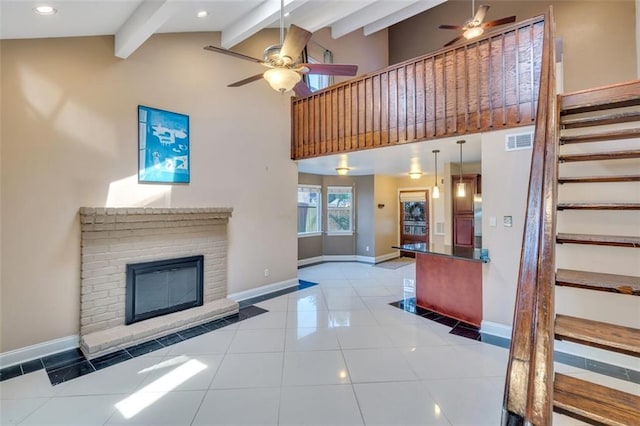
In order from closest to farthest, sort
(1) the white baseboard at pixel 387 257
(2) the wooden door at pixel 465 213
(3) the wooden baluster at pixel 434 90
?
(3) the wooden baluster at pixel 434 90, (2) the wooden door at pixel 465 213, (1) the white baseboard at pixel 387 257

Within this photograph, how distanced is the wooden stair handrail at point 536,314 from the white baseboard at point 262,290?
4.52 m

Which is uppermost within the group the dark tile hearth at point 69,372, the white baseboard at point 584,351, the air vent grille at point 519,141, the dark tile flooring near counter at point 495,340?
the air vent grille at point 519,141

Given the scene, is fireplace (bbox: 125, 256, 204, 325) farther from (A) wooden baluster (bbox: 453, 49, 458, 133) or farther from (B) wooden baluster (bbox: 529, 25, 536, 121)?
(B) wooden baluster (bbox: 529, 25, 536, 121)

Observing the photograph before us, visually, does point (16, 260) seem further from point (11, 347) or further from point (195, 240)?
point (195, 240)

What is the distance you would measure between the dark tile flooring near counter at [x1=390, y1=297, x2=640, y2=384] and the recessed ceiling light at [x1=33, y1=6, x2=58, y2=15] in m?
5.30

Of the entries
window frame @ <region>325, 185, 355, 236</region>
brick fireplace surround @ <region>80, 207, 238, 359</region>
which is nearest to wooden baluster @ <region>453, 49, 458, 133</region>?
brick fireplace surround @ <region>80, 207, 238, 359</region>

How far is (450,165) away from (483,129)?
2.83 m

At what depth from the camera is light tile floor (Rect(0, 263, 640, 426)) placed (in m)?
2.27

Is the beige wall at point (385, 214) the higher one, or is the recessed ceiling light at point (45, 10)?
the recessed ceiling light at point (45, 10)

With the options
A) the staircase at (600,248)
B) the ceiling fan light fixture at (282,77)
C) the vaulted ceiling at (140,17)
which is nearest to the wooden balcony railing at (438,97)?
the staircase at (600,248)

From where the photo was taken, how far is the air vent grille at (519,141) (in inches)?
134

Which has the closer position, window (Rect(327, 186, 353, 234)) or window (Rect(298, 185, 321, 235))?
window (Rect(298, 185, 321, 235))

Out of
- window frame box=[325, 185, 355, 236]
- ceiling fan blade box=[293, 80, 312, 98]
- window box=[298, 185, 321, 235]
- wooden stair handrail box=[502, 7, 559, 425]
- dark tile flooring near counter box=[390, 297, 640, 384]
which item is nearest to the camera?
wooden stair handrail box=[502, 7, 559, 425]

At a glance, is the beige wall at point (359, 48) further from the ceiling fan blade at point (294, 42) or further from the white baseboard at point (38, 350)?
the white baseboard at point (38, 350)
